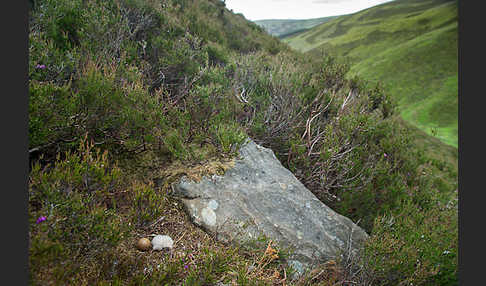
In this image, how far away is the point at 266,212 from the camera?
9.62ft

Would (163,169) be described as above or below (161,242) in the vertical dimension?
above

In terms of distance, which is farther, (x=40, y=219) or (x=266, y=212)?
(x=266, y=212)

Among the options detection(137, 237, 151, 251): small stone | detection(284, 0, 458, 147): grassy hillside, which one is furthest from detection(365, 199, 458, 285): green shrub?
detection(284, 0, 458, 147): grassy hillside

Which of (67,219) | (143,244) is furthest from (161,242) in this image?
(67,219)

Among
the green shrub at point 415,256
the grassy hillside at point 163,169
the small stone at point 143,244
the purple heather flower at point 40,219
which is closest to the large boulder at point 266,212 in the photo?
the grassy hillside at point 163,169

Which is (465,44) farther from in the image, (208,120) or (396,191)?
(208,120)

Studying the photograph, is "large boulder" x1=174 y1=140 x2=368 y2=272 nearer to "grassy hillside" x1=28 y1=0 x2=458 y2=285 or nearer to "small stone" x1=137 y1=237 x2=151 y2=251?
"grassy hillside" x1=28 y1=0 x2=458 y2=285

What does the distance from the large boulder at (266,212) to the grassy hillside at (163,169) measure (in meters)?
0.13

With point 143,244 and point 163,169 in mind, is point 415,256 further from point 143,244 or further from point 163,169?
point 163,169

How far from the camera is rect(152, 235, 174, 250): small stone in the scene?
2204 millimetres

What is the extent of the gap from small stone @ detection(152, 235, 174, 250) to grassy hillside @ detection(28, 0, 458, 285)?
0.26 ft

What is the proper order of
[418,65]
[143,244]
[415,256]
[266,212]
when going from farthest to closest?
[418,65] → [266,212] → [415,256] → [143,244]

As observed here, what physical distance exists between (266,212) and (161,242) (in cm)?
124

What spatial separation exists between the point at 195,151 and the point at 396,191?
11.5 ft
